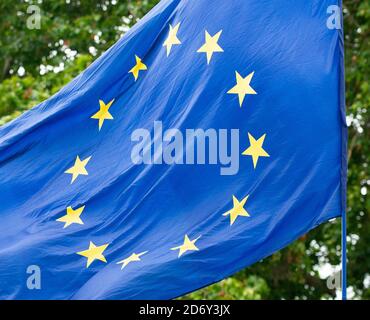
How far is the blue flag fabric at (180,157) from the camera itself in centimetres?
635

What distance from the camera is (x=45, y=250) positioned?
6605 millimetres

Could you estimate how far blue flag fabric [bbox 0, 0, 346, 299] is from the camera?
6352 millimetres

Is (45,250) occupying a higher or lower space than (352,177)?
lower

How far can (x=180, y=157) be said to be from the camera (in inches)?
259

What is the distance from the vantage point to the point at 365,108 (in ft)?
44.9
